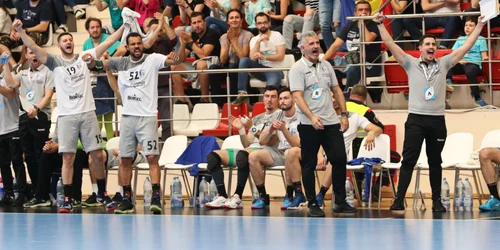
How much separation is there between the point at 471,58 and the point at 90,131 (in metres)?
5.28

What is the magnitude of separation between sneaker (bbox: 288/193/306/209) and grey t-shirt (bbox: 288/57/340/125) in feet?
4.31

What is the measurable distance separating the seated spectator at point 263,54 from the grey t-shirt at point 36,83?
2.81 meters

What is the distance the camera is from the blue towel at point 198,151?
48.4ft

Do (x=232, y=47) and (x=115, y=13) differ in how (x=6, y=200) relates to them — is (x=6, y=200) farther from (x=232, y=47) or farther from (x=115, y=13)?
(x=115, y=13)

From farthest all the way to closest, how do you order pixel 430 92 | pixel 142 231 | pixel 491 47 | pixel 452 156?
pixel 491 47
pixel 452 156
pixel 430 92
pixel 142 231

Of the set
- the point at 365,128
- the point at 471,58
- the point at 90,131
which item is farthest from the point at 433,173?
the point at 90,131

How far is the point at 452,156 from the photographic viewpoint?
1340cm

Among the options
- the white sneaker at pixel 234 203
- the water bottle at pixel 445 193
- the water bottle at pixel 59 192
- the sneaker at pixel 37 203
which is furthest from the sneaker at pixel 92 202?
the water bottle at pixel 445 193

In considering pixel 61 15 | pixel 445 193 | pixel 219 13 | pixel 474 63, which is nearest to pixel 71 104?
pixel 445 193

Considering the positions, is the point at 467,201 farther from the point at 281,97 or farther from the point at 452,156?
the point at 281,97

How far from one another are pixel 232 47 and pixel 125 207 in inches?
162

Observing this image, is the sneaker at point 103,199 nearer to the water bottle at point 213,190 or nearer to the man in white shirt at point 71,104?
the man in white shirt at point 71,104

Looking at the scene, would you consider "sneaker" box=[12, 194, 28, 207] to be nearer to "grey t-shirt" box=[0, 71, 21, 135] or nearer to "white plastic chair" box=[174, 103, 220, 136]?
"grey t-shirt" box=[0, 71, 21, 135]

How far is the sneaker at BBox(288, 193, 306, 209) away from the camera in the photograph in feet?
43.7
